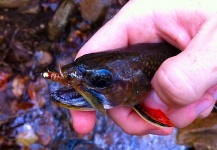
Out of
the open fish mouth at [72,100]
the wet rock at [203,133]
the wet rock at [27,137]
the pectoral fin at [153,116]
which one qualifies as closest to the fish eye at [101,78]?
the open fish mouth at [72,100]

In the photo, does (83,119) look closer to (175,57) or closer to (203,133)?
(175,57)

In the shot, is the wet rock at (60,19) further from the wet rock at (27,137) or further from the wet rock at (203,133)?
the wet rock at (203,133)

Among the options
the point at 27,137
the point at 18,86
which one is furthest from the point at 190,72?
the point at 18,86

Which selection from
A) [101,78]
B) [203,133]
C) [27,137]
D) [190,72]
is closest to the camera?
[190,72]

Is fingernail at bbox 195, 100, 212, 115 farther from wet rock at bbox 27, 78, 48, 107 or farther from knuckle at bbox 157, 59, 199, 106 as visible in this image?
wet rock at bbox 27, 78, 48, 107

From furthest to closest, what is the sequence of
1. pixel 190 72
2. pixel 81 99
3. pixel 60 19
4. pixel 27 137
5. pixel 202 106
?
1. pixel 60 19
2. pixel 27 137
3. pixel 202 106
4. pixel 81 99
5. pixel 190 72
